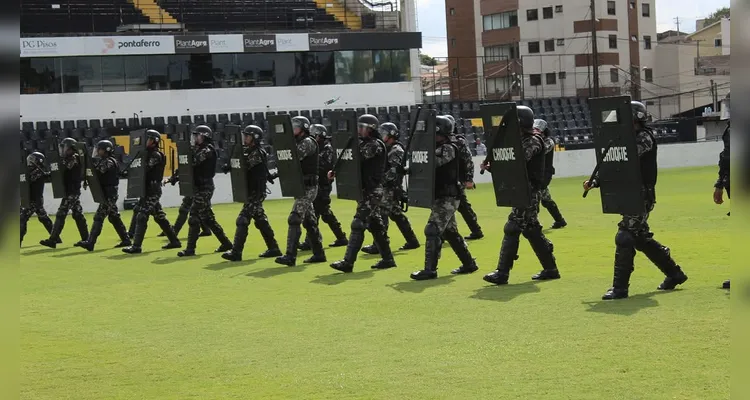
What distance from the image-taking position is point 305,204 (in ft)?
46.6

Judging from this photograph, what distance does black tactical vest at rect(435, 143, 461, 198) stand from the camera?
37.6 feet

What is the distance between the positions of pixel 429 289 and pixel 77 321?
12.2 feet

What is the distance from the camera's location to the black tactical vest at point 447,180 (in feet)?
37.6

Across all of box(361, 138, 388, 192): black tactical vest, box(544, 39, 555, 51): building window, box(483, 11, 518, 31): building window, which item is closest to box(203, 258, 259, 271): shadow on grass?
box(361, 138, 388, 192): black tactical vest

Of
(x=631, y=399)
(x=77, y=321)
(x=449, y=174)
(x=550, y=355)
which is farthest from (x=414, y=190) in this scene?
(x=631, y=399)

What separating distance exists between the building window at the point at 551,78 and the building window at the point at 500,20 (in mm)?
6398

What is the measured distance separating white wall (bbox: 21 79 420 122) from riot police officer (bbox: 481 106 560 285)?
3085 centimetres

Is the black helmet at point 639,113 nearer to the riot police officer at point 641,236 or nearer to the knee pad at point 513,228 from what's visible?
the riot police officer at point 641,236

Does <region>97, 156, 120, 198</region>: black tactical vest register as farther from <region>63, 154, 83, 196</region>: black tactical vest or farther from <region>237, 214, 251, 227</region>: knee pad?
<region>237, 214, 251, 227</region>: knee pad

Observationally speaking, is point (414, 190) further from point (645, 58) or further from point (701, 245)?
point (645, 58)

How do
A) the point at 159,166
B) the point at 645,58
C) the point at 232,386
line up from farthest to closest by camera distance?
the point at 645,58, the point at 159,166, the point at 232,386

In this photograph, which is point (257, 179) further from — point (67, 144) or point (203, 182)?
point (67, 144)

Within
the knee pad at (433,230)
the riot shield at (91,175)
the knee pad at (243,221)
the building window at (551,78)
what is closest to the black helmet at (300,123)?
the knee pad at (243,221)

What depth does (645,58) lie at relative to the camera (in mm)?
64625
